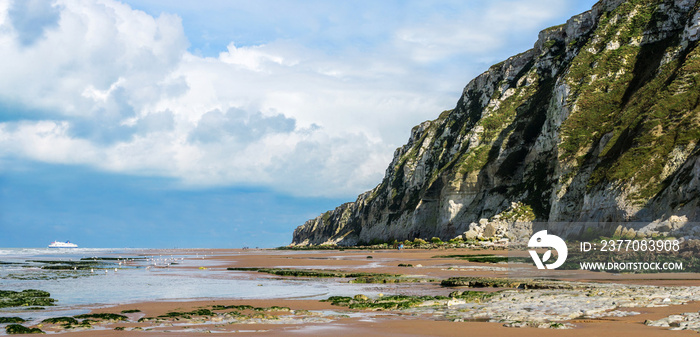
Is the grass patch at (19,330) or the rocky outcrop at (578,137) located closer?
the grass patch at (19,330)

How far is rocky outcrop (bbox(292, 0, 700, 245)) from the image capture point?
49656mm

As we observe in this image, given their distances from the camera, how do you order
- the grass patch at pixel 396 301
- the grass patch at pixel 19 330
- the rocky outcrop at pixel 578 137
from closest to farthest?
the grass patch at pixel 19 330, the grass patch at pixel 396 301, the rocky outcrop at pixel 578 137

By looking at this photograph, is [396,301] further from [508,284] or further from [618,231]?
[618,231]

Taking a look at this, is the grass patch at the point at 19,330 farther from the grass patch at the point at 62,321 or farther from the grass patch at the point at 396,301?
the grass patch at the point at 396,301

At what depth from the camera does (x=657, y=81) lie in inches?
2372

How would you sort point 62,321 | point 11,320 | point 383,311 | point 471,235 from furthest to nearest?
1. point 471,235
2. point 383,311
3. point 11,320
4. point 62,321

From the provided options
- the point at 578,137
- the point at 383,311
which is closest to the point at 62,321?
the point at 383,311

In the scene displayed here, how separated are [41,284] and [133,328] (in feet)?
73.6

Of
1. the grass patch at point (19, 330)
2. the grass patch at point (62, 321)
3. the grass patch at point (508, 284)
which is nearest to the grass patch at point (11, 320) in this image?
the grass patch at point (62, 321)

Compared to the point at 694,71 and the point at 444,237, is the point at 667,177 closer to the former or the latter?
the point at 694,71

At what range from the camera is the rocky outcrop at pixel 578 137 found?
4966 centimetres

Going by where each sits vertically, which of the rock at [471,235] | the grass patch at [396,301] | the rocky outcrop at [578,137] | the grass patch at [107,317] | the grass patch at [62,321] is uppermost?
the rocky outcrop at [578,137]

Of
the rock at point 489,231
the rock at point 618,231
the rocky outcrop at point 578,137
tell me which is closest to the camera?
the rock at point 618,231

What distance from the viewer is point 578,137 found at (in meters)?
68.4
